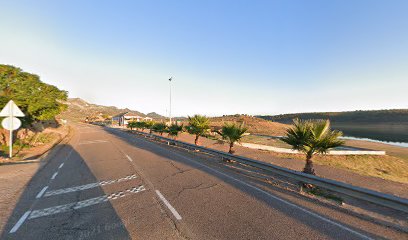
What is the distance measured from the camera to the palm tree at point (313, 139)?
8.12 metres

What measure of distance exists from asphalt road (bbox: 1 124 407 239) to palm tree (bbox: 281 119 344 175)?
2.55 m

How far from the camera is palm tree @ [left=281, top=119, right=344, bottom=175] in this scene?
8117 millimetres

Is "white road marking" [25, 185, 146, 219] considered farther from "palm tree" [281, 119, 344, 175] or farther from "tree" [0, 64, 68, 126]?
"tree" [0, 64, 68, 126]

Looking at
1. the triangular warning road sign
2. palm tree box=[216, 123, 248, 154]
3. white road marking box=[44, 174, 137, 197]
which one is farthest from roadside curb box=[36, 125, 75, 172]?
palm tree box=[216, 123, 248, 154]

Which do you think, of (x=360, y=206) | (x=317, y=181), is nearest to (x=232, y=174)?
(x=317, y=181)

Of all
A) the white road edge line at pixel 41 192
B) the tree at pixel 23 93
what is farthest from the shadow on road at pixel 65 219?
the tree at pixel 23 93

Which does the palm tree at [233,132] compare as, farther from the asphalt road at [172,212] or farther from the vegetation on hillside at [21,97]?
the vegetation on hillside at [21,97]

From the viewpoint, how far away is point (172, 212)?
5.21m

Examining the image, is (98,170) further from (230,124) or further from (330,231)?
(330,231)

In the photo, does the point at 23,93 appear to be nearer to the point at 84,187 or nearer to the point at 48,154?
the point at 48,154

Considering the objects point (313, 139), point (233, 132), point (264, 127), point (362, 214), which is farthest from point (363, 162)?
point (264, 127)

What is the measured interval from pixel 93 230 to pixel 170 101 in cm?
2930

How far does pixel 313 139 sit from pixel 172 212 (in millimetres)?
6491

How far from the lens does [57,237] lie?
4.16 metres
